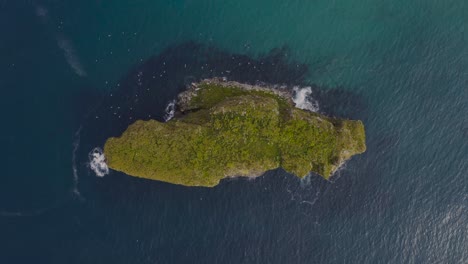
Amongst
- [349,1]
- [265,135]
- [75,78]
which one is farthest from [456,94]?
[75,78]

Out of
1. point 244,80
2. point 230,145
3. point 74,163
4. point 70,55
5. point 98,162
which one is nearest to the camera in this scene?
point 230,145

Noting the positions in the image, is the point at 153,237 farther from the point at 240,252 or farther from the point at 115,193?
the point at 240,252

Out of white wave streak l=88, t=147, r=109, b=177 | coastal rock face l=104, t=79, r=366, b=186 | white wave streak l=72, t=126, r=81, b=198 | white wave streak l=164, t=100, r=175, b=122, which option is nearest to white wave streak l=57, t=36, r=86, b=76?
white wave streak l=72, t=126, r=81, b=198

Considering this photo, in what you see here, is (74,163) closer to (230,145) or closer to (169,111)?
(169,111)

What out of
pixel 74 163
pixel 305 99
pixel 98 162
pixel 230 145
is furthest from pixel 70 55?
pixel 305 99

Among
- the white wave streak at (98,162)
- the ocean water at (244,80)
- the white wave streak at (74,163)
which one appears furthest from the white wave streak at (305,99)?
the white wave streak at (74,163)

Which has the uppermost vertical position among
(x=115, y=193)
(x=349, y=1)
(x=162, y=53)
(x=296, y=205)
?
(x=349, y=1)

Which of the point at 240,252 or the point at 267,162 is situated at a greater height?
the point at 267,162

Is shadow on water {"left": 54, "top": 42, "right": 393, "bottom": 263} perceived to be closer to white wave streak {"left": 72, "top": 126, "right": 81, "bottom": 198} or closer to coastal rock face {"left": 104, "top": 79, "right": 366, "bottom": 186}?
white wave streak {"left": 72, "top": 126, "right": 81, "bottom": 198}

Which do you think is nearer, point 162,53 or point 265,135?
point 265,135
